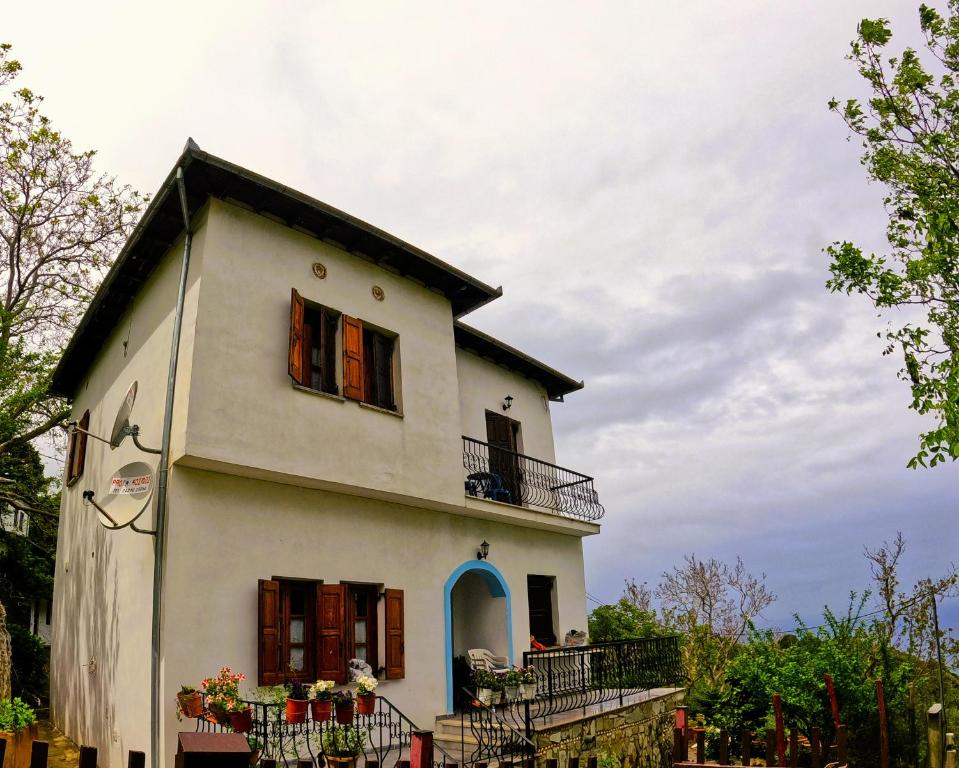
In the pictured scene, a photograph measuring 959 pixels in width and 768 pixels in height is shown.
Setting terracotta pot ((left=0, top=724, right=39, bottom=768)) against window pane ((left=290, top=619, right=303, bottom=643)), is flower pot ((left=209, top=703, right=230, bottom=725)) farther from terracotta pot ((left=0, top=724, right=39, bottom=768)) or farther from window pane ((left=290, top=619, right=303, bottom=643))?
terracotta pot ((left=0, top=724, right=39, bottom=768))

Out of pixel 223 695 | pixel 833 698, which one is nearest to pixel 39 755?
pixel 223 695

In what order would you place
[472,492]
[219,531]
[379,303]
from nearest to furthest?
[219,531]
[379,303]
[472,492]

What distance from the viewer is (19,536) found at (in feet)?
67.6

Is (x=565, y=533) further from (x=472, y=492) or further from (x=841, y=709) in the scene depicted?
(x=841, y=709)

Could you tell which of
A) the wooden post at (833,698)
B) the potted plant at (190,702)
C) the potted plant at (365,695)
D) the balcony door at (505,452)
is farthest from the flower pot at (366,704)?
the balcony door at (505,452)

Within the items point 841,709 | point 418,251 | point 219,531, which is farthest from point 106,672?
point 841,709

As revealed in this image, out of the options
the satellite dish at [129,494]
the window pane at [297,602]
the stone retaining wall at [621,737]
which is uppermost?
the satellite dish at [129,494]

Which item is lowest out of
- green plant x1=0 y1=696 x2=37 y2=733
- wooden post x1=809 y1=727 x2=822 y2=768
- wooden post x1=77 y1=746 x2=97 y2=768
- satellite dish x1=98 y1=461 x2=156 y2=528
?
wooden post x1=809 y1=727 x2=822 y2=768

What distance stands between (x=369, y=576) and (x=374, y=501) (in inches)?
43.3

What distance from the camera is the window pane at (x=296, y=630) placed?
921 cm

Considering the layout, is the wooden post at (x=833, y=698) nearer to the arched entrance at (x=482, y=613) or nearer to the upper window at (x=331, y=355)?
the arched entrance at (x=482, y=613)

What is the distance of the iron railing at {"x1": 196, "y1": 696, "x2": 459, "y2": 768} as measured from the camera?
7.58m

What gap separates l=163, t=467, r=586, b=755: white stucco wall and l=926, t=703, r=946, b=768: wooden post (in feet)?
20.9

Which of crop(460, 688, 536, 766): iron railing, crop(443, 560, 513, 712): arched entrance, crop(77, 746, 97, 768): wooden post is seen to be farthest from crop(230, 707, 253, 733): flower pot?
crop(443, 560, 513, 712): arched entrance
